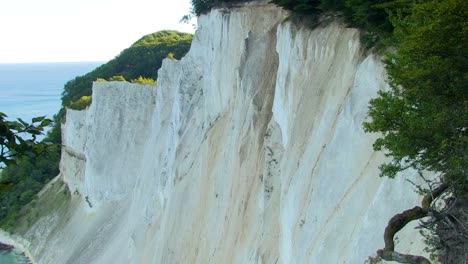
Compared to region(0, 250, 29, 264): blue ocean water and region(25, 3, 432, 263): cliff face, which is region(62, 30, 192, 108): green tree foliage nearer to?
region(25, 3, 432, 263): cliff face

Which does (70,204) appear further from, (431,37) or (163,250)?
(431,37)

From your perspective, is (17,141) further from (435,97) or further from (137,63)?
(137,63)

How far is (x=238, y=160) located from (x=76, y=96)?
33.1 meters

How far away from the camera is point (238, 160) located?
19.7 metres

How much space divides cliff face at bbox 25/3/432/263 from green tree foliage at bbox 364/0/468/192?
1.94 metres

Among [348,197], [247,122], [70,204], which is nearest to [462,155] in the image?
[348,197]

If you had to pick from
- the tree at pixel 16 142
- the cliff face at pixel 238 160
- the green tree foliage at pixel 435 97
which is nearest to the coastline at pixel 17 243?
the cliff face at pixel 238 160

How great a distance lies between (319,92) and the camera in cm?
1512

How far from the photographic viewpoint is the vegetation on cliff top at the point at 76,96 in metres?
44.7

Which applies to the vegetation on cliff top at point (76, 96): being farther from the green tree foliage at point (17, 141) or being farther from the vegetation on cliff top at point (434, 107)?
the green tree foliage at point (17, 141)

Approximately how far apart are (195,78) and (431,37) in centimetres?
2159

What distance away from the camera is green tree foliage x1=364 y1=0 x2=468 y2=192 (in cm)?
659

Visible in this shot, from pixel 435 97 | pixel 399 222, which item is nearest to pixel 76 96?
pixel 399 222

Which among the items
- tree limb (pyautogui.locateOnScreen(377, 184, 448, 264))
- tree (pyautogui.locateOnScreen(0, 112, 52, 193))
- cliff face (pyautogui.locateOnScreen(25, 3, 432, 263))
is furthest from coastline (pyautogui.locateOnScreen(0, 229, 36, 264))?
tree (pyautogui.locateOnScreen(0, 112, 52, 193))
